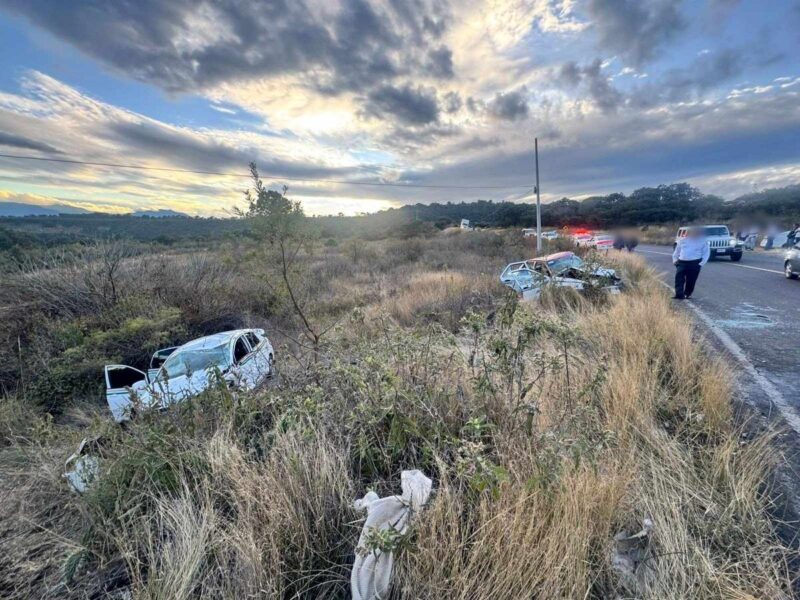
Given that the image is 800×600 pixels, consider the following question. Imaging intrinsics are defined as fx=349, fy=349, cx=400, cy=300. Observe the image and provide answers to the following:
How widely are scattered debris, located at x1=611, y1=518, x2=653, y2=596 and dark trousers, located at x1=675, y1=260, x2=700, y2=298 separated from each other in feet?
28.6

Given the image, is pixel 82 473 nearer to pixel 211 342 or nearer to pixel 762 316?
pixel 211 342

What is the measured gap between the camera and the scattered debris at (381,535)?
1.53 m

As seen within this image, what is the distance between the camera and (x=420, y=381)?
3137 millimetres

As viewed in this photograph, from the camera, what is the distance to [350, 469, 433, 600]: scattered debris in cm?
153

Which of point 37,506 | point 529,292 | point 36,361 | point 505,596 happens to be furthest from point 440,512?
point 36,361

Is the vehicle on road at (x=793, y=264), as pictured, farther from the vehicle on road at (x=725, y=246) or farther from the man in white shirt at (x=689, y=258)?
the vehicle on road at (x=725, y=246)

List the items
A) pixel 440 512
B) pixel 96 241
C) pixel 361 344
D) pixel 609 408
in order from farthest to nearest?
pixel 96 241 < pixel 361 344 < pixel 609 408 < pixel 440 512

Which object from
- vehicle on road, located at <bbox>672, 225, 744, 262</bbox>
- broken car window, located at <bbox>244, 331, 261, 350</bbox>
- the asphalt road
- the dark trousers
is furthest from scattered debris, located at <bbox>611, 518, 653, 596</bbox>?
vehicle on road, located at <bbox>672, 225, 744, 262</bbox>

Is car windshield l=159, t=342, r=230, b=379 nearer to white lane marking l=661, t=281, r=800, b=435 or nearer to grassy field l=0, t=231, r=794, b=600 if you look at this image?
grassy field l=0, t=231, r=794, b=600

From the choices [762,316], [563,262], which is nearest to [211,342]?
[563,262]

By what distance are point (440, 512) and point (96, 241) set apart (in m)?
13.1

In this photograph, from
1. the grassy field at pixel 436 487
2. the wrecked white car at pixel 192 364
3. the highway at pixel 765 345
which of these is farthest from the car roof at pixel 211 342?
the highway at pixel 765 345

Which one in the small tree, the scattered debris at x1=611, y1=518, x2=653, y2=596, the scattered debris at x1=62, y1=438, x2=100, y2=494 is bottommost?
the scattered debris at x1=611, y1=518, x2=653, y2=596

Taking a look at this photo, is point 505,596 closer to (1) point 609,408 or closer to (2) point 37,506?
(1) point 609,408
